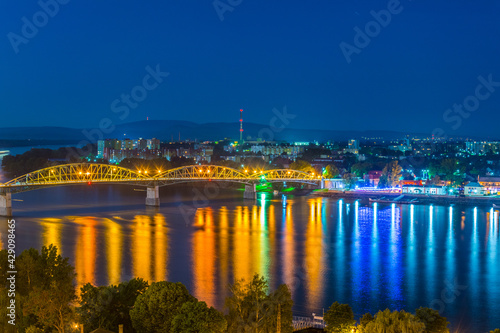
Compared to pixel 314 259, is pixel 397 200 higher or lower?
higher

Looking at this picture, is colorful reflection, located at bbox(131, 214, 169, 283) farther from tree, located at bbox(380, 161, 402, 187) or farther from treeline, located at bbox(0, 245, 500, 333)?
tree, located at bbox(380, 161, 402, 187)

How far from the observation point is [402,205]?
1530cm

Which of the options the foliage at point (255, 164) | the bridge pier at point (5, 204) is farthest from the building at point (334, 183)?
the bridge pier at point (5, 204)

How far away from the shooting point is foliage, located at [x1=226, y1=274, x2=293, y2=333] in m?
4.09

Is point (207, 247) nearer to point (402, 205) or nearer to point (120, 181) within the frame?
point (120, 181)

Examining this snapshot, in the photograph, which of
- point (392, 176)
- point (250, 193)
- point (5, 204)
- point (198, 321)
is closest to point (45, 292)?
point (198, 321)

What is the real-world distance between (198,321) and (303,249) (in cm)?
503

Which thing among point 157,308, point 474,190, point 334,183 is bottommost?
point 157,308

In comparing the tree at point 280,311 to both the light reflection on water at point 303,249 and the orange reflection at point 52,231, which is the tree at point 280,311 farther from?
the orange reflection at point 52,231

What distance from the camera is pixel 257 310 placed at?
162 inches

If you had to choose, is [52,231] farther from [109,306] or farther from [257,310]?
[257,310]

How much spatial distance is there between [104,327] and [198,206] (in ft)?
33.3

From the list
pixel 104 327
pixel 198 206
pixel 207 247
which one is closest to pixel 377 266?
pixel 207 247

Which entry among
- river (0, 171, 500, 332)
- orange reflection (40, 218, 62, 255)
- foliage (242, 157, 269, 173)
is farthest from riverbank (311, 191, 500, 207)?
orange reflection (40, 218, 62, 255)
